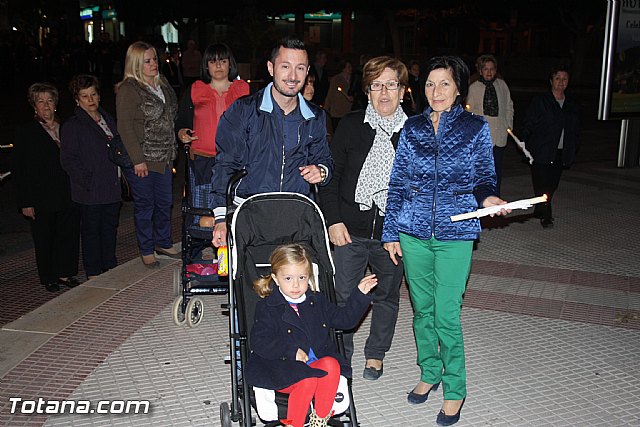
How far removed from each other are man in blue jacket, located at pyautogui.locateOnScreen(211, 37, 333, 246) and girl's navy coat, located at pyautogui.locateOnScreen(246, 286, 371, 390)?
0.70 meters

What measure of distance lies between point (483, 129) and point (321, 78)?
11540 millimetres

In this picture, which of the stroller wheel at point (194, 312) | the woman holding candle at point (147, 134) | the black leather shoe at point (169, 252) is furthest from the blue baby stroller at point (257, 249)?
the black leather shoe at point (169, 252)

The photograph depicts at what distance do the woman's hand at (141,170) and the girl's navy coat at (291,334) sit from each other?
339 centimetres

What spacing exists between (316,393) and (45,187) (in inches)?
159

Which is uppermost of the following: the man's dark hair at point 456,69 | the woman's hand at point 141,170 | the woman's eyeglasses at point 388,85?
the man's dark hair at point 456,69

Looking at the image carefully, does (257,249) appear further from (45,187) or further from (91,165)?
(45,187)

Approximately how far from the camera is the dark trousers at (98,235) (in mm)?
6980

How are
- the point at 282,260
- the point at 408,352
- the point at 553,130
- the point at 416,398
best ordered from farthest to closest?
the point at 553,130
the point at 408,352
the point at 416,398
the point at 282,260

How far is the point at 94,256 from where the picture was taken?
718 cm

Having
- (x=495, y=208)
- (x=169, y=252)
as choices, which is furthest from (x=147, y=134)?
(x=495, y=208)

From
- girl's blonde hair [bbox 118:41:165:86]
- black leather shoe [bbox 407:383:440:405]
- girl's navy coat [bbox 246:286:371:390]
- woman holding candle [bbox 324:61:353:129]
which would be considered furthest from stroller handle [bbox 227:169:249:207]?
woman holding candle [bbox 324:61:353:129]

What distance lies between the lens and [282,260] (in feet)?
13.1

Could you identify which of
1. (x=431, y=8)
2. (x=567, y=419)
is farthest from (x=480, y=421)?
(x=431, y=8)

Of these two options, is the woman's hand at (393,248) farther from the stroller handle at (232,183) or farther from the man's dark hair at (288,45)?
the man's dark hair at (288,45)
